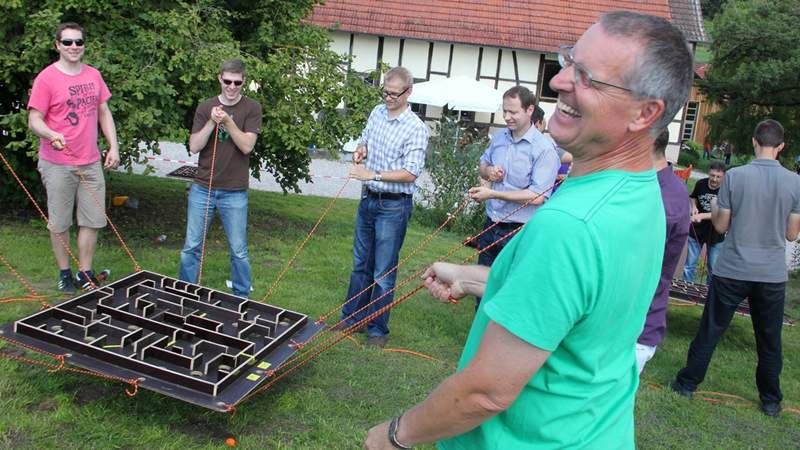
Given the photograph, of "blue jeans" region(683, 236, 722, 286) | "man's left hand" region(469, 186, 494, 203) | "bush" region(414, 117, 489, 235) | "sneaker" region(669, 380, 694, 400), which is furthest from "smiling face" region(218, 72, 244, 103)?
"bush" region(414, 117, 489, 235)

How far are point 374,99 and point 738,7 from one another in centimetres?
2132

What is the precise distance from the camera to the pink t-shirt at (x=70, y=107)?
18.6 feet

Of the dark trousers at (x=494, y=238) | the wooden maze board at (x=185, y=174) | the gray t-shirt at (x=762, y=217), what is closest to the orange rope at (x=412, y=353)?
the dark trousers at (x=494, y=238)

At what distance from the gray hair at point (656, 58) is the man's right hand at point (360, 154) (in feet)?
13.9

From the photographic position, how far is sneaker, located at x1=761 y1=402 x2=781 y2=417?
5422mm

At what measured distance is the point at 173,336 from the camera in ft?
13.9

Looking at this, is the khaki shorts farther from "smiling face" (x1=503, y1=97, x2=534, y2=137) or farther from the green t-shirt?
the green t-shirt

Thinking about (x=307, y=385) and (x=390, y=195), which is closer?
(x=307, y=385)

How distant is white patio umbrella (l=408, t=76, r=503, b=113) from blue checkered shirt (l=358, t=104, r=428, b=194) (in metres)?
14.6

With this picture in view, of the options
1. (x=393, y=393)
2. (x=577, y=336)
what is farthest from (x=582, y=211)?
(x=393, y=393)

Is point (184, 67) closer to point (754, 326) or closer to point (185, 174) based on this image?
point (754, 326)

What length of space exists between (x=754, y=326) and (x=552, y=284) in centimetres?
472

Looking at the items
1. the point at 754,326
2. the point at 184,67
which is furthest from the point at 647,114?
the point at 184,67

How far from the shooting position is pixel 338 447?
159 inches
